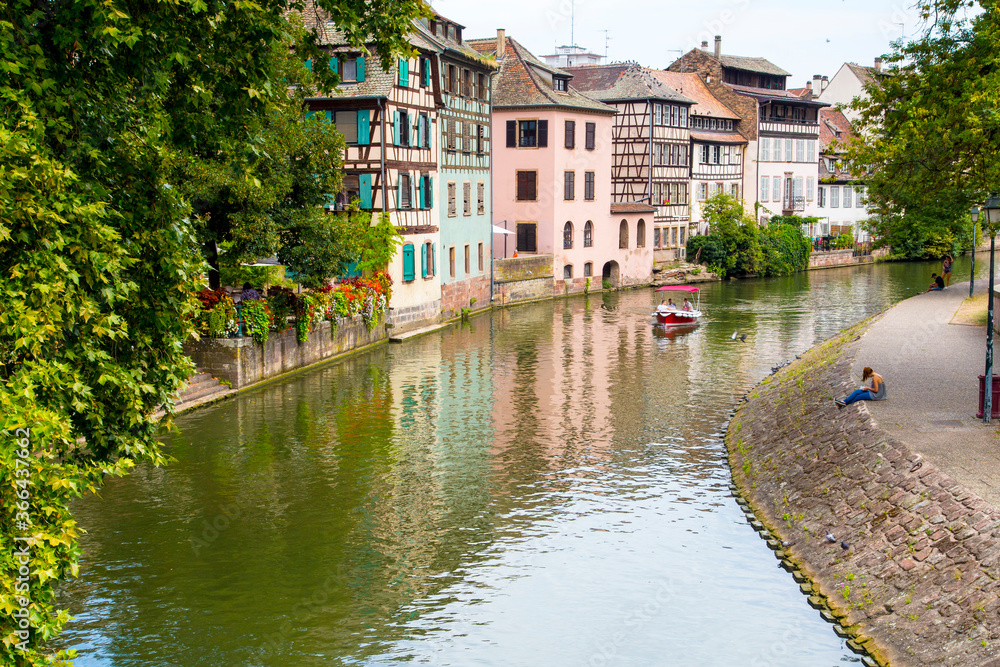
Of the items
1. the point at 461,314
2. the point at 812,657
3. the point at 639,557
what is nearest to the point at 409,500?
the point at 639,557

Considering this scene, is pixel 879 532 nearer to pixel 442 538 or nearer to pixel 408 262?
pixel 442 538

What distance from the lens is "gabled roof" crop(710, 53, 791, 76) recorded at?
84000 millimetres

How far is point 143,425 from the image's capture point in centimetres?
1232

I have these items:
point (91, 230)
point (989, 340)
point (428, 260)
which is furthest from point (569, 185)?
point (91, 230)

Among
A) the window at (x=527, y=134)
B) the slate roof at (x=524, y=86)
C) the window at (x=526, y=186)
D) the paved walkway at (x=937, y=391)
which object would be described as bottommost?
the paved walkway at (x=937, y=391)

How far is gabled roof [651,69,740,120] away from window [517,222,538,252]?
2145cm

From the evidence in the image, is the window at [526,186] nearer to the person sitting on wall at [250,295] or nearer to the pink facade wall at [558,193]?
the pink facade wall at [558,193]

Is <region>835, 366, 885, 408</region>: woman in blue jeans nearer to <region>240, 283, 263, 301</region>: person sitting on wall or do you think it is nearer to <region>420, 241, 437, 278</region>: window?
<region>240, 283, 263, 301</region>: person sitting on wall

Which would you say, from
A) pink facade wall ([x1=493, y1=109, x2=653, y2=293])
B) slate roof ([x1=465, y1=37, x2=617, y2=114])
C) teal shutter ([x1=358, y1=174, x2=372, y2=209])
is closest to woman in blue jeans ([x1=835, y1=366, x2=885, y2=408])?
teal shutter ([x1=358, y1=174, x2=372, y2=209])

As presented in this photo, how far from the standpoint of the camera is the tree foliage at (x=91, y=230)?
393 inches

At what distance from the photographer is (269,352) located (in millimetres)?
33438

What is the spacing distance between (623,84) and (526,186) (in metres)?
14.0

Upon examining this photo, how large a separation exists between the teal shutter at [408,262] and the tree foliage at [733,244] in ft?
110

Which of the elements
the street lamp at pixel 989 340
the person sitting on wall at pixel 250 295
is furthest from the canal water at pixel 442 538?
the street lamp at pixel 989 340
